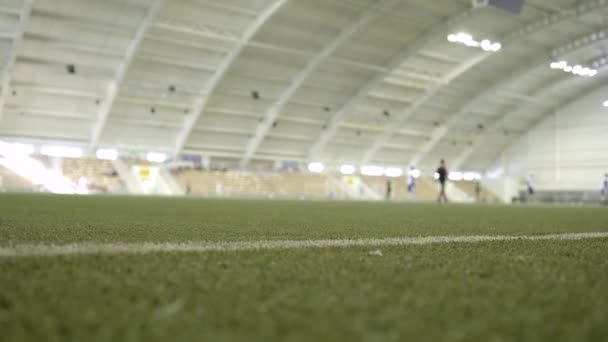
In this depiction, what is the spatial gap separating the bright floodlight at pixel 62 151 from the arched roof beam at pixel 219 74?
Answer: 17.5ft

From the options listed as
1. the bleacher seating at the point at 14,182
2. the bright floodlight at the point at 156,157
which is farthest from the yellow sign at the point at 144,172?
the bleacher seating at the point at 14,182

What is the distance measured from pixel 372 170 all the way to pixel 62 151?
21.4 m

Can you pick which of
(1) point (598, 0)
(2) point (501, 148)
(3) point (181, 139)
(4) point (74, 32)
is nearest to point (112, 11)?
(4) point (74, 32)

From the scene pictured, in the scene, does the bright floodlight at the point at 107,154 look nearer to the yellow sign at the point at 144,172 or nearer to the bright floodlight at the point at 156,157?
the bright floodlight at the point at 156,157

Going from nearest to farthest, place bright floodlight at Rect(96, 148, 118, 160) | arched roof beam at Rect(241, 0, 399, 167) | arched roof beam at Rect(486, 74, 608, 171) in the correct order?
arched roof beam at Rect(241, 0, 399, 167), bright floodlight at Rect(96, 148, 118, 160), arched roof beam at Rect(486, 74, 608, 171)

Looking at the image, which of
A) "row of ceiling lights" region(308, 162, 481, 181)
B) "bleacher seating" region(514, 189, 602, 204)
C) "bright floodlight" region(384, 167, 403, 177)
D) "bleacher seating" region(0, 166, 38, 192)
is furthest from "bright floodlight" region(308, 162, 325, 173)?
"bleacher seating" region(0, 166, 38, 192)

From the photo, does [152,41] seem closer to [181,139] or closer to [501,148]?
[181,139]

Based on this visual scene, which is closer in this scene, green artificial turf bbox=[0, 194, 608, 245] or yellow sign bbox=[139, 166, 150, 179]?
green artificial turf bbox=[0, 194, 608, 245]

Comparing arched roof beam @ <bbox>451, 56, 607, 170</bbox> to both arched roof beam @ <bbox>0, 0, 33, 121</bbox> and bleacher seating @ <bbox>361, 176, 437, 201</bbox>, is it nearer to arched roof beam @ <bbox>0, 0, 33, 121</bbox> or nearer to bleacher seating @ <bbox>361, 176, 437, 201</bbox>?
bleacher seating @ <bbox>361, 176, 437, 201</bbox>

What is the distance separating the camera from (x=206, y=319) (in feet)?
3.44

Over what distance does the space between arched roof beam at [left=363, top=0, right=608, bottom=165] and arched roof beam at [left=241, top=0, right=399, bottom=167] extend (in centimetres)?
735

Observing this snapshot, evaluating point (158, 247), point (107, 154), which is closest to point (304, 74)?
point (107, 154)

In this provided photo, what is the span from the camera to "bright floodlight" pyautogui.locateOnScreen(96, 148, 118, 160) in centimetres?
3035

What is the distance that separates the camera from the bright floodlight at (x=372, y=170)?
39000mm
